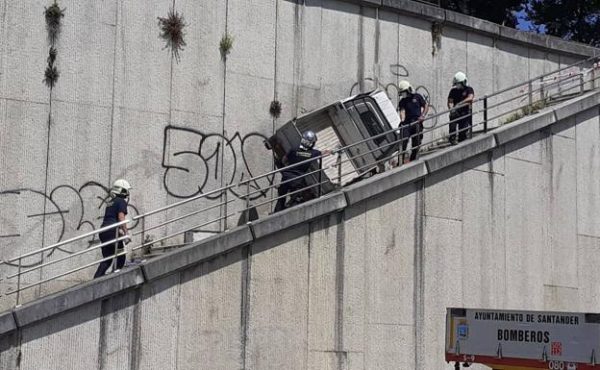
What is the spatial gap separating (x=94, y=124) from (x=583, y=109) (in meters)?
8.95

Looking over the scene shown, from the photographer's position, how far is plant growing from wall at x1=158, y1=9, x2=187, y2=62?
16906 mm

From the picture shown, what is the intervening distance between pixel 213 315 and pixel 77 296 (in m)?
2.13

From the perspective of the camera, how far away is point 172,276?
536 inches

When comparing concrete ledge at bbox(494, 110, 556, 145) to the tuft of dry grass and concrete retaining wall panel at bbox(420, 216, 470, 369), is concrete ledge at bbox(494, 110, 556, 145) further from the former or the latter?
the tuft of dry grass

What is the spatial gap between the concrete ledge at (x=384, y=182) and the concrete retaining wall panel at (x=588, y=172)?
4.13m

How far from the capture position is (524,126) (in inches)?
727

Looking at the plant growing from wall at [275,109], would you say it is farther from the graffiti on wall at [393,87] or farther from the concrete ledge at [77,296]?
the concrete ledge at [77,296]

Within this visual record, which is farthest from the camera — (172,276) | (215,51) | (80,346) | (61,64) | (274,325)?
(215,51)

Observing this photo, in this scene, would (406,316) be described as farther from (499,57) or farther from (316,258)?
(499,57)

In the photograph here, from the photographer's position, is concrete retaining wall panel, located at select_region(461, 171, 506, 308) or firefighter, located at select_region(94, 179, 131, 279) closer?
firefighter, located at select_region(94, 179, 131, 279)

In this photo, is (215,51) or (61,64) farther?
(215,51)

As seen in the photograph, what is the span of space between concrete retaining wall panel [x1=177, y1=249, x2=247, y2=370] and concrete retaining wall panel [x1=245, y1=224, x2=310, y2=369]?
0.22m

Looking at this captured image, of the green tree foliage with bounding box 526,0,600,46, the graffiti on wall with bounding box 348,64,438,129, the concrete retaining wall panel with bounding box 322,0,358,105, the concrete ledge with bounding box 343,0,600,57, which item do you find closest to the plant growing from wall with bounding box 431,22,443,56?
the concrete ledge with bounding box 343,0,600,57

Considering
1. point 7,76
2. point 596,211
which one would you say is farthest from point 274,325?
point 596,211
